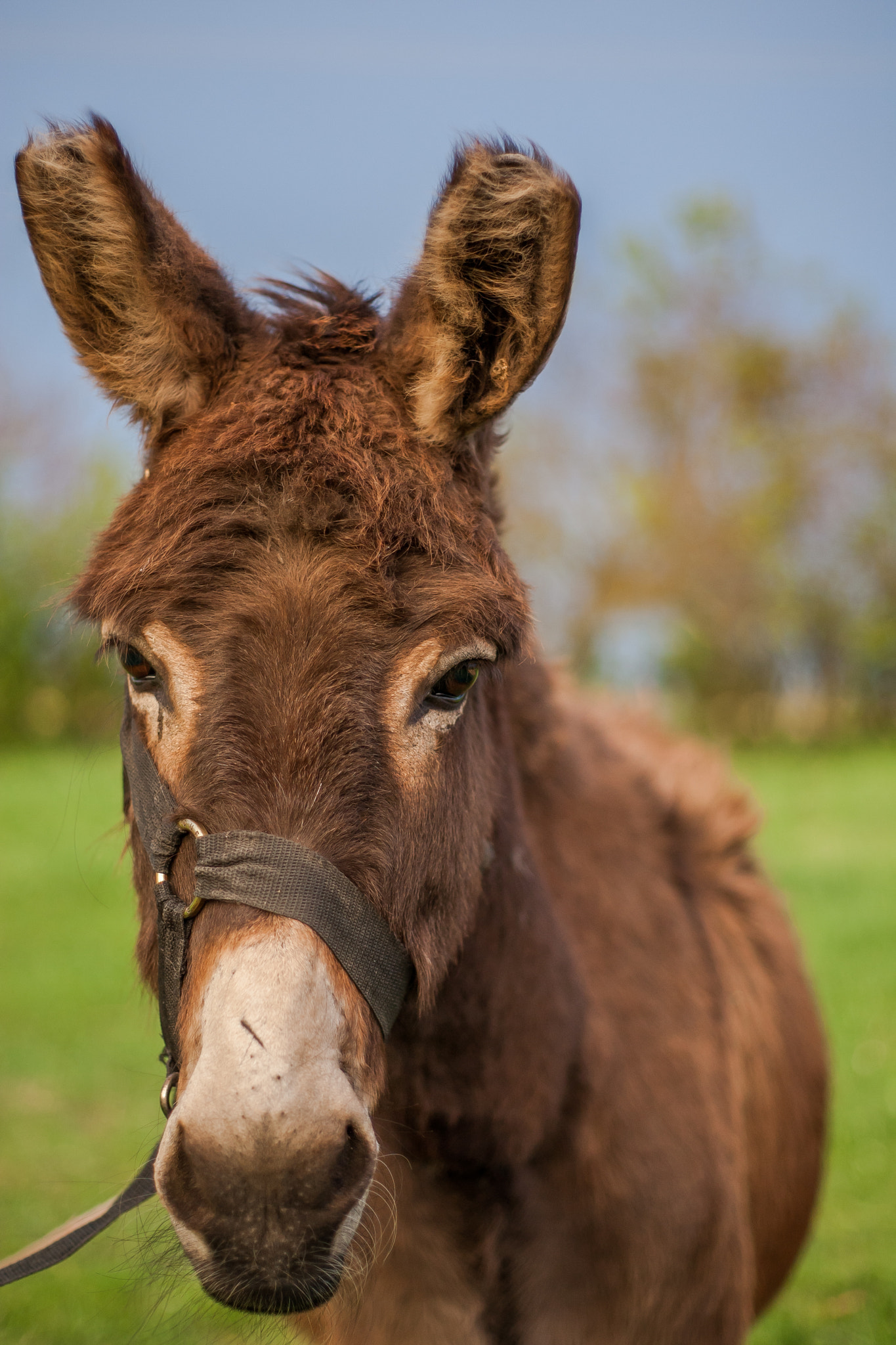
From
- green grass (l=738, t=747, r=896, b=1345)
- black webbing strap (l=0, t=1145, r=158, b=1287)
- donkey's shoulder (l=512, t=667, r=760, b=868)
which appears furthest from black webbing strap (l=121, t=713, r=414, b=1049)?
green grass (l=738, t=747, r=896, b=1345)

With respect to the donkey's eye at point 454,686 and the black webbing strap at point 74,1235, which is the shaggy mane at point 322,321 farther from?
the black webbing strap at point 74,1235

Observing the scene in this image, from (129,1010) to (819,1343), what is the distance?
6406 mm

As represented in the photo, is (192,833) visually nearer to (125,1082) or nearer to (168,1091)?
(168,1091)

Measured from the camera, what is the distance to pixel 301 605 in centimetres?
190

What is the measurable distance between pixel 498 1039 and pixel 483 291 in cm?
174

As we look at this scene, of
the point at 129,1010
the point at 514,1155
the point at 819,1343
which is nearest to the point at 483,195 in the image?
the point at 514,1155

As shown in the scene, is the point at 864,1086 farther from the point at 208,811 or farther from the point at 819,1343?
the point at 208,811

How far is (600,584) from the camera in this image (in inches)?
1248

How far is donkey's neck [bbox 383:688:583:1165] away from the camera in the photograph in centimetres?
235

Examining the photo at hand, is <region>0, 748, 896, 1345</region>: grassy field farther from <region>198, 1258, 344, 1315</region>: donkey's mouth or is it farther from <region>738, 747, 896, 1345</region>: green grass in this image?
<region>198, 1258, 344, 1315</region>: donkey's mouth

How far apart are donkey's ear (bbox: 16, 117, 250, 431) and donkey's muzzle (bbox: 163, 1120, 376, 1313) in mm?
1523

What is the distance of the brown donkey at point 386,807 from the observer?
1689 mm

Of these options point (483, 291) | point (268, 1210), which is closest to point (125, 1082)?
point (268, 1210)

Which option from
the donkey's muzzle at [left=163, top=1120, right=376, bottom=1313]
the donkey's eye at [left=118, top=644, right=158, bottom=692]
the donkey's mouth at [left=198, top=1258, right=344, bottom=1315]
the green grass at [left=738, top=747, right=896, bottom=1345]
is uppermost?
the donkey's eye at [left=118, top=644, right=158, bottom=692]
